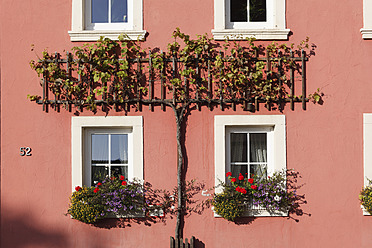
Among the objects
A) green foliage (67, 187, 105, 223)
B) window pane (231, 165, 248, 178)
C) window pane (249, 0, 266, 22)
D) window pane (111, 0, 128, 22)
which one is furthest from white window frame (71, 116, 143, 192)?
window pane (249, 0, 266, 22)

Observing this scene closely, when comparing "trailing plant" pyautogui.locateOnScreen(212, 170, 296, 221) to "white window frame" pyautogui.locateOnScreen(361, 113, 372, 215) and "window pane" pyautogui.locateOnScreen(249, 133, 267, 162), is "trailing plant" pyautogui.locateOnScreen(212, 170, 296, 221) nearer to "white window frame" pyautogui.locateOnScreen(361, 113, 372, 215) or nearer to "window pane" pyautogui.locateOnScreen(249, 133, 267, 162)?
"window pane" pyautogui.locateOnScreen(249, 133, 267, 162)

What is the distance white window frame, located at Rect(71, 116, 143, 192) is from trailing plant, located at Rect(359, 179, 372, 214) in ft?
10.3

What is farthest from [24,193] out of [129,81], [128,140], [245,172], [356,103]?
[356,103]

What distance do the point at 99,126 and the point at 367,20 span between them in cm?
416

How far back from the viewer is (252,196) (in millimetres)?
6145

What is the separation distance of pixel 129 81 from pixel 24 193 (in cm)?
221

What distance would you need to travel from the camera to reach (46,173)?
6.27m

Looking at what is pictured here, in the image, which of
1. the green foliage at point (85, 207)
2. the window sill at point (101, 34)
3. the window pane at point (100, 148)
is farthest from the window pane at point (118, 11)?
the green foliage at point (85, 207)

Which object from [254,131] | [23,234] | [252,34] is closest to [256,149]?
[254,131]

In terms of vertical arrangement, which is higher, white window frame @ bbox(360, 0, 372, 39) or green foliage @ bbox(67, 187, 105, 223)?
white window frame @ bbox(360, 0, 372, 39)

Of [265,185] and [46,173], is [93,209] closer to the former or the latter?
[46,173]

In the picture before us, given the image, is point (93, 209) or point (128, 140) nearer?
point (93, 209)

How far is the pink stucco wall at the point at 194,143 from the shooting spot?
623 centimetres

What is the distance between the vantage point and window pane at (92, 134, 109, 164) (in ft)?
21.2
